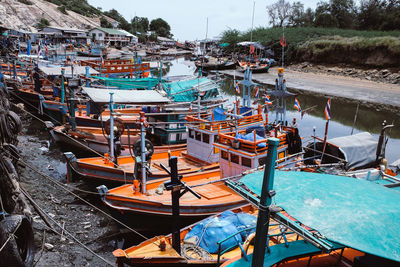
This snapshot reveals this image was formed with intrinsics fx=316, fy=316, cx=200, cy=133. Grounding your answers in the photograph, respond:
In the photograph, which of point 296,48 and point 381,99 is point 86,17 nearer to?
point 296,48

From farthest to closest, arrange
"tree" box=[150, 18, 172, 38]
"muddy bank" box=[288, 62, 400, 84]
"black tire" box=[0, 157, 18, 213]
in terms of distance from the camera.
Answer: "tree" box=[150, 18, 172, 38] → "muddy bank" box=[288, 62, 400, 84] → "black tire" box=[0, 157, 18, 213]

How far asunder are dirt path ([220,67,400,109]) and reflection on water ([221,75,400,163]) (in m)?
2.32

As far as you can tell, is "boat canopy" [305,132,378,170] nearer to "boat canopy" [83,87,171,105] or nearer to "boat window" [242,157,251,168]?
"boat window" [242,157,251,168]

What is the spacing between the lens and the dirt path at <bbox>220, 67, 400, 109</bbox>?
34.5 metres

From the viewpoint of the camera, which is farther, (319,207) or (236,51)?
(236,51)

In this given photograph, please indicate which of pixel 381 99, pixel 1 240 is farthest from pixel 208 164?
pixel 381 99

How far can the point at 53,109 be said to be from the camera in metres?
21.9

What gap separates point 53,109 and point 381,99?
3211 centimetres

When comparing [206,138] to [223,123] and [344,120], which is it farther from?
[344,120]

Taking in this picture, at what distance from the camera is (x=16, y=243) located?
7.37 meters

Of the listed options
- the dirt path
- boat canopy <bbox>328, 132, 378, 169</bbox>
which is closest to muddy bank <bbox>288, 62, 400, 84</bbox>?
the dirt path

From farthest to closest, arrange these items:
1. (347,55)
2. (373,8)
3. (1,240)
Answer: (373,8) → (347,55) → (1,240)

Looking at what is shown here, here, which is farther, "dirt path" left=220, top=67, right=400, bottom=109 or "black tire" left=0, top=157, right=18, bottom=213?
"dirt path" left=220, top=67, right=400, bottom=109

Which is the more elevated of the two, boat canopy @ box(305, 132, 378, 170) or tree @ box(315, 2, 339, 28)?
tree @ box(315, 2, 339, 28)
